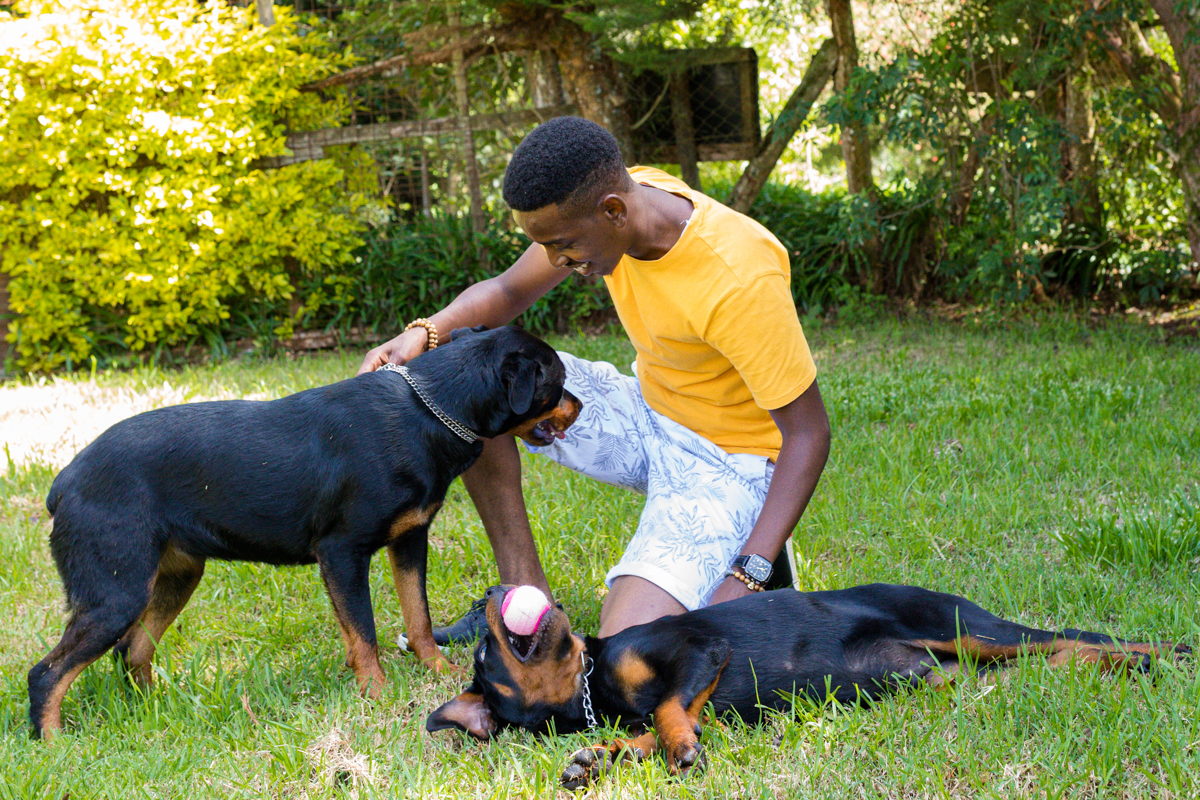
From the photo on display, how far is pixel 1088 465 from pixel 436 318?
278cm

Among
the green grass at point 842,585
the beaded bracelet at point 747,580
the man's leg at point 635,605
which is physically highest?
the beaded bracelet at point 747,580

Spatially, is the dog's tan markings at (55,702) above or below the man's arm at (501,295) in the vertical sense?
below

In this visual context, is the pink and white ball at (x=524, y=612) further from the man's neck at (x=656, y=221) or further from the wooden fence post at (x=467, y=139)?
the wooden fence post at (x=467, y=139)

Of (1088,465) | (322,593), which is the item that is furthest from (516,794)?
(1088,465)

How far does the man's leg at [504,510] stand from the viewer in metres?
3.34

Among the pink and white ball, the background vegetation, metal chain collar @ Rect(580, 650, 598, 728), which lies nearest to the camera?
the pink and white ball

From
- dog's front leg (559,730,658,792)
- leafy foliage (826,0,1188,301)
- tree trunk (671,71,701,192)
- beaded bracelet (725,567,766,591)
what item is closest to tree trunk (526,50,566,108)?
tree trunk (671,71,701,192)

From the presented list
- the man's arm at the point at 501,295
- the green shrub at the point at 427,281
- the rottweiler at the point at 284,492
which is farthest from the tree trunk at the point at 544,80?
the rottweiler at the point at 284,492

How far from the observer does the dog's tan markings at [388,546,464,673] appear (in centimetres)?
293

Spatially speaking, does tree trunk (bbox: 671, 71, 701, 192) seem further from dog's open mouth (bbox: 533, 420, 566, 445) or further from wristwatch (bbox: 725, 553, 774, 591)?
wristwatch (bbox: 725, 553, 774, 591)

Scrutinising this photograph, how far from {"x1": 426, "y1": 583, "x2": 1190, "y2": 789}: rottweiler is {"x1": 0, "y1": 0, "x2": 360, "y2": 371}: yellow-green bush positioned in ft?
20.3

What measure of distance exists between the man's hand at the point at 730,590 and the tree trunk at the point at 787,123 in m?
5.63

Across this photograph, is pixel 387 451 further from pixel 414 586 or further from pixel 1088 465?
pixel 1088 465

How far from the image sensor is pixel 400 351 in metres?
3.24
